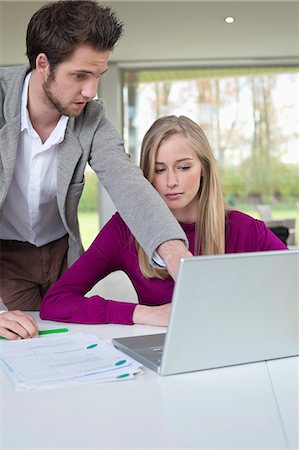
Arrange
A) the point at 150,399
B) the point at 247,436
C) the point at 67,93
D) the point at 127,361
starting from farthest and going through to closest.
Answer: the point at 67,93 < the point at 127,361 < the point at 150,399 < the point at 247,436

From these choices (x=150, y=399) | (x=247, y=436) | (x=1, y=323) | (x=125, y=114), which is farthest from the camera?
(x=125, y=114)

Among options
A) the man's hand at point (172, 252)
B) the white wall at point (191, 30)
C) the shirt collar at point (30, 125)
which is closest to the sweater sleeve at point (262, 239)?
the man's hand at point (172, 252)

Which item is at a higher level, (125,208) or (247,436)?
(125,208)

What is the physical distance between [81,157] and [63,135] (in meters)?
0.08

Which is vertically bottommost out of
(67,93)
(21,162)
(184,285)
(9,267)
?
(9,267)

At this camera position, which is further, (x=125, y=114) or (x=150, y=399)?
(x=125, y=114)

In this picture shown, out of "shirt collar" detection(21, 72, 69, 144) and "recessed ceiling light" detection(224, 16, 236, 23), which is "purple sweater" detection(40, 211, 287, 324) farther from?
"recessed ceiling light" detection(224, 16, 236, 23)

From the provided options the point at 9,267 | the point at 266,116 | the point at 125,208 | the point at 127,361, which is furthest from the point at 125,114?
the point at 127,361

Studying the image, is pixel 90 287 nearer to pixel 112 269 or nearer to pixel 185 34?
pixel 112 269

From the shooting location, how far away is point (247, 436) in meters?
0.89

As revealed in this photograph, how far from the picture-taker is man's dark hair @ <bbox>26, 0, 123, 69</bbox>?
1761mm

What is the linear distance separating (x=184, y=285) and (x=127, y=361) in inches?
9.0

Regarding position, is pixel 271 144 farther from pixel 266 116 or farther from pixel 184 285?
pixel 184 285

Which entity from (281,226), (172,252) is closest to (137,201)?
(172,252)
